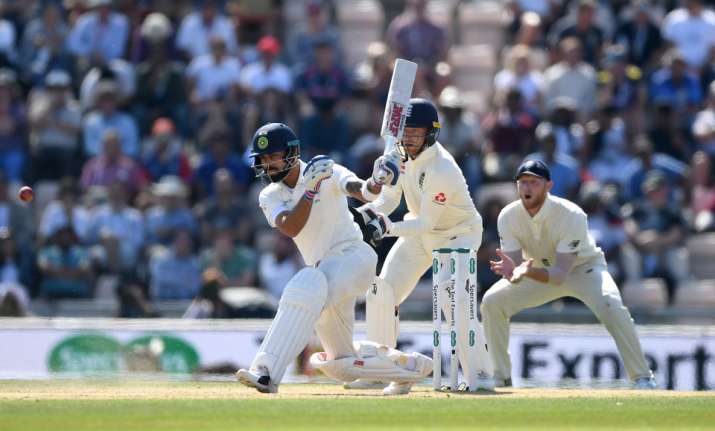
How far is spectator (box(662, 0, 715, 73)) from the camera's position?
1778 cm

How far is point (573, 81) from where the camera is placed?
17.4 meters

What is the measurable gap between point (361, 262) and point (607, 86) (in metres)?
8.16

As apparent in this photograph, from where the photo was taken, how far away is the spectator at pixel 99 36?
18641 millimetres

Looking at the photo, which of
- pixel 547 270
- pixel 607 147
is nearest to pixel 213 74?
pixel 607 147

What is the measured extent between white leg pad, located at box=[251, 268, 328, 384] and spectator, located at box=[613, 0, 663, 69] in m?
9.26

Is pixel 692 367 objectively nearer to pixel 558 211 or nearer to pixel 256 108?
pixel 558 211

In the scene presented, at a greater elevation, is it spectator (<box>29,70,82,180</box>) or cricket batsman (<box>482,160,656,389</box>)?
spectator (<box>29,70,82,180</box>)

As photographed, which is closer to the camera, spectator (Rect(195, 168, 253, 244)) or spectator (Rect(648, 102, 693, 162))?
spectator (Rect(195, 168, 253, 244))

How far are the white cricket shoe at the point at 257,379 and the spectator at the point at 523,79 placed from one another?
8.28 m

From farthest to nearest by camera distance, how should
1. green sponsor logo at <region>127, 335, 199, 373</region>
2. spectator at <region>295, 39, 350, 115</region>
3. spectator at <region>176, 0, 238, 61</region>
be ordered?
spectator at <region>176, 0, 238, 61</region>
spectator at <region>295, 39, 350, 115</region>
green sponsor logo at <region>127, 335, 199, 373</region>

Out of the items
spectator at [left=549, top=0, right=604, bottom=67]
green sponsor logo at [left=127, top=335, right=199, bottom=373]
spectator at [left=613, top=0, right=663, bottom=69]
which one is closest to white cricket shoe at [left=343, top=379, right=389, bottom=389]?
green sponsor logo at [left=127, top=335, right=199, bottom=373]

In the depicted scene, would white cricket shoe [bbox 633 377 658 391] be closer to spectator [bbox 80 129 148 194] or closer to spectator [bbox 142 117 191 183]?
spectator [bbox 142 117 191 183]

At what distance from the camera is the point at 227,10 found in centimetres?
1944

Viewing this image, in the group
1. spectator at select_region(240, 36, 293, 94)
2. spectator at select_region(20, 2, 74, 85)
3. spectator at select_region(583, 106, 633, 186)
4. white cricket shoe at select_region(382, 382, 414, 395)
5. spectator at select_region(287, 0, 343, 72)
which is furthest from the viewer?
spectator at select_region(20, 2, 74, 85)
